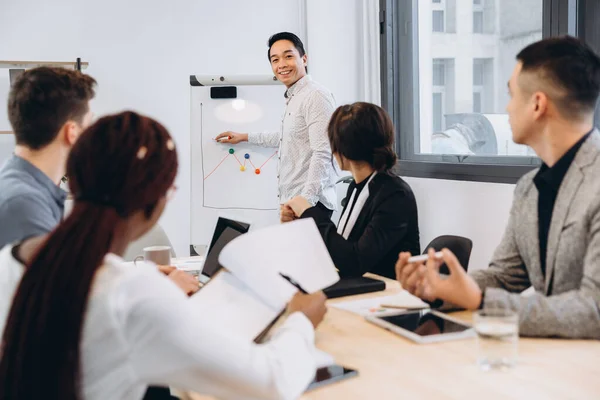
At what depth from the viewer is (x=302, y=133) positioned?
362 cm

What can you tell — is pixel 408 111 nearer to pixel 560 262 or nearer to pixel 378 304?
pixel 378 304

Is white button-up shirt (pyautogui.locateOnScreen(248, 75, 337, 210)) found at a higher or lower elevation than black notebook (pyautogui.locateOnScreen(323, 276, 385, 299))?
higher

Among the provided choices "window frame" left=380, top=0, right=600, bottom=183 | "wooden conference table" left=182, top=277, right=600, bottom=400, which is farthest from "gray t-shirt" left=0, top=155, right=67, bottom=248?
"window frame" left=380, top=0, right=600, bottom=183

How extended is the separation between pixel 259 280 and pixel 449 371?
0.39 m

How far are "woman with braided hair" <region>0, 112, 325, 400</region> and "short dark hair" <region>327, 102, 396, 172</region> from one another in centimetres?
159

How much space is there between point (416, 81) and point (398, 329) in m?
2.81

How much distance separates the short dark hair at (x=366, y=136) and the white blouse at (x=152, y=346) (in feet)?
5.41

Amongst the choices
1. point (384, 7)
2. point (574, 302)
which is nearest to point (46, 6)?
point (384, 7)

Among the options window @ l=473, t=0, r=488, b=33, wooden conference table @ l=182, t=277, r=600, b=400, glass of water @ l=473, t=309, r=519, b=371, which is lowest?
wooden conference table @ l=182, t=277, r=600, b=400

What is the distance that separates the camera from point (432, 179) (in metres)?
3.62

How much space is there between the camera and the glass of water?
4.09 feet

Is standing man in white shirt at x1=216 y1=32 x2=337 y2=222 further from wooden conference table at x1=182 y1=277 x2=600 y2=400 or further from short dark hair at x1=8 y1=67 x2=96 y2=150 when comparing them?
wooden conference table at x1=182 y1=277 x2=600 y2=400

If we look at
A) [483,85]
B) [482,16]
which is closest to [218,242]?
[483,85]

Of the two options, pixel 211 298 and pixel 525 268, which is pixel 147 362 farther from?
pixel 525 268
